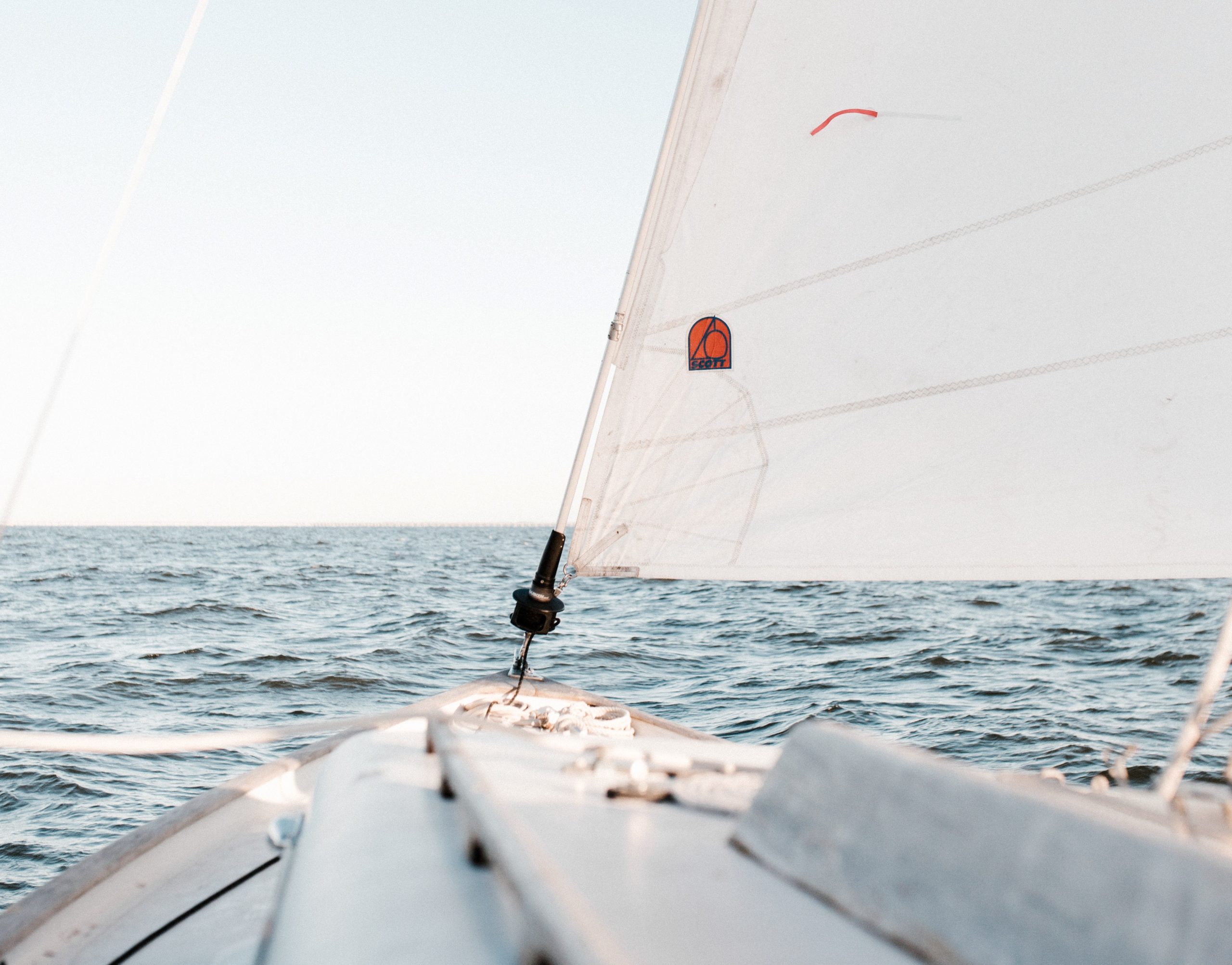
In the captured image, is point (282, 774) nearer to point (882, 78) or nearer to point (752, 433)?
point (752, 433)

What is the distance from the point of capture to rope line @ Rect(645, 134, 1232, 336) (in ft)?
6.65

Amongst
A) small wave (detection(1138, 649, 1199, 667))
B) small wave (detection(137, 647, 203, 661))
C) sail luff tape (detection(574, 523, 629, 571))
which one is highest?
small wave (detection(1138, 649, 1199, 667))

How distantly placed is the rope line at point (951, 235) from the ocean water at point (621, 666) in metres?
1.95

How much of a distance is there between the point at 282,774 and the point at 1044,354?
2.41 meters

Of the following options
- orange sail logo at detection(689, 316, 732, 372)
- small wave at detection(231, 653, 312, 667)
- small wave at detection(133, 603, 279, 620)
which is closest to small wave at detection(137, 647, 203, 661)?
small wave at detection(231, 653, 312, 667)

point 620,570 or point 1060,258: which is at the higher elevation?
point 1060,258

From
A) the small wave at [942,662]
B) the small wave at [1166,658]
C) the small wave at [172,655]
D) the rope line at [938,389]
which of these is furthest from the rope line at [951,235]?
the small wave at [172,655]

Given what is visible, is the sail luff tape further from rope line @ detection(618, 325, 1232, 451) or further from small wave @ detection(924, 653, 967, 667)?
small wave @ detection(924, 653, 967, 667)

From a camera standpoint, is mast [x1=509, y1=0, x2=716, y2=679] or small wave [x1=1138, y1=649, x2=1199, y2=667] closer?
mast [x1=509, y1=0, x2=716, y2=679]

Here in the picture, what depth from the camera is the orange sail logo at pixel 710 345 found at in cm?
241

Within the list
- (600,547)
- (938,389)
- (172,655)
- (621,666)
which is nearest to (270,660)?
(172,655)

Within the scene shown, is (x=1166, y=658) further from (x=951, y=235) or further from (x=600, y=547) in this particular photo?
(x=600, y=547)

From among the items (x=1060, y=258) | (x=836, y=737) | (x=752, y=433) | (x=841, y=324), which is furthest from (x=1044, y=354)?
(x=836, y=737)

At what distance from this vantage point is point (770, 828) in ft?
3.43
